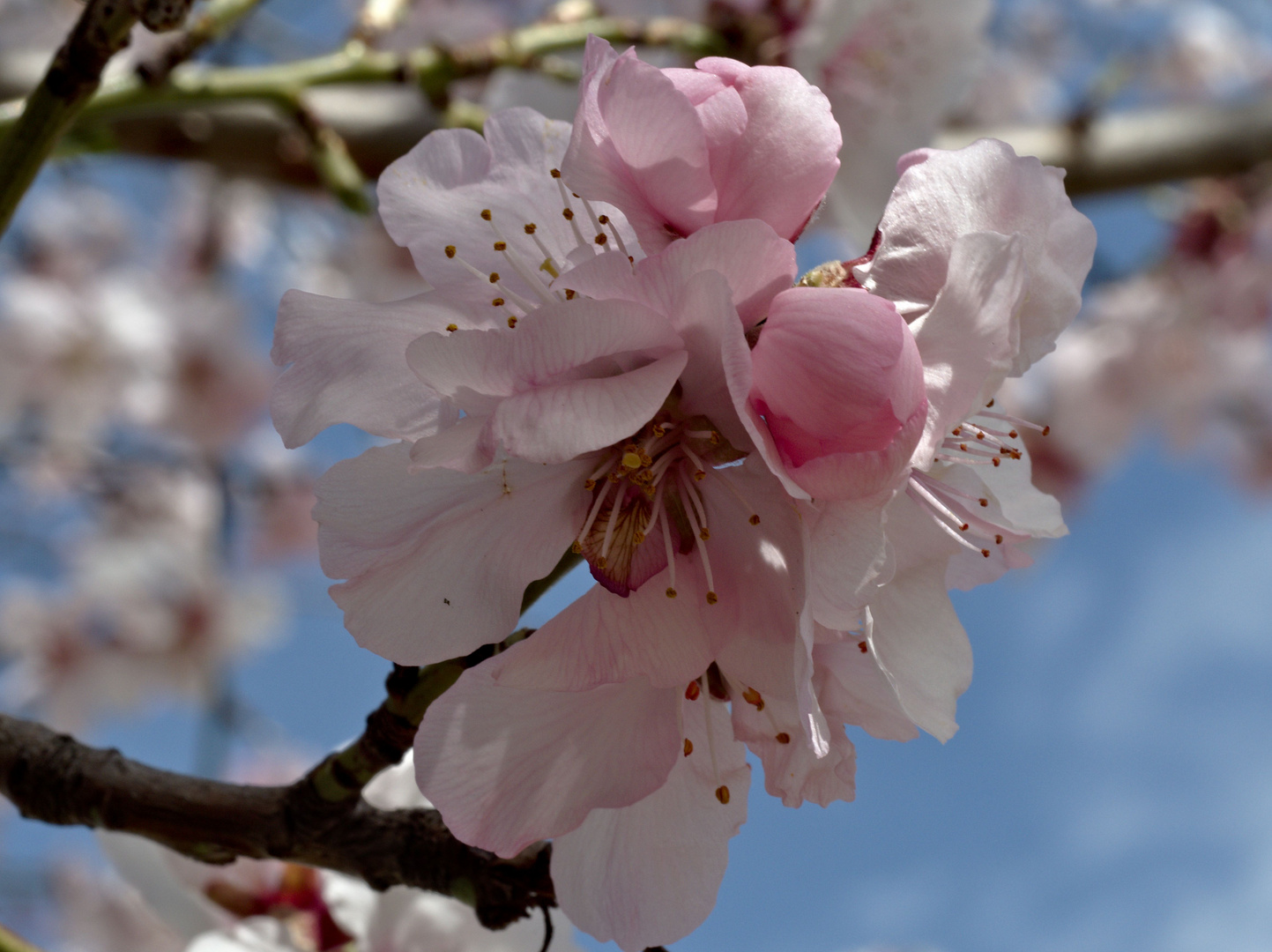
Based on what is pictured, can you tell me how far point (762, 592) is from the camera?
19.4 inches

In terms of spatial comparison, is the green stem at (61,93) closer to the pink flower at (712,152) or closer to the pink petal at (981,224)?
the pink flower at (712,152)

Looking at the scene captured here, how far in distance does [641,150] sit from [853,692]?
10.5 inches

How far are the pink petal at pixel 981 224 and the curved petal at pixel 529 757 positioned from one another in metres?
0.23

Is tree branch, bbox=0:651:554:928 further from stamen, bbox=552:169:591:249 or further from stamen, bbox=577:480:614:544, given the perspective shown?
stamen, bbox=552:169:591:249

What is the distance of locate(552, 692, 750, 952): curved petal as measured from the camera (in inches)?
19.9

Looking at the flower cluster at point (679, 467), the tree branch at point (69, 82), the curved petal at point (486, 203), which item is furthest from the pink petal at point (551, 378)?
the tree branch at point (69, 82)

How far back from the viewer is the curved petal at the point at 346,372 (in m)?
0.51

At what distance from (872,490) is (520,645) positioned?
16 cm

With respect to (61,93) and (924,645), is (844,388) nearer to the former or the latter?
(924,645)

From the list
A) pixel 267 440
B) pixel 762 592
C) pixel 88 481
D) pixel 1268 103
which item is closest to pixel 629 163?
pixel 762 592

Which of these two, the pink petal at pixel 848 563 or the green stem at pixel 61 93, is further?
the green stem at pixel 61 93

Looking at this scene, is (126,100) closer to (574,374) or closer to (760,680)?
(574,374)

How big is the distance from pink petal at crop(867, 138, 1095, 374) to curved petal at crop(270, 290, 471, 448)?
216 millimetres

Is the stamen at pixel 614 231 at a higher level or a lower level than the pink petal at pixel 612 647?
higher
